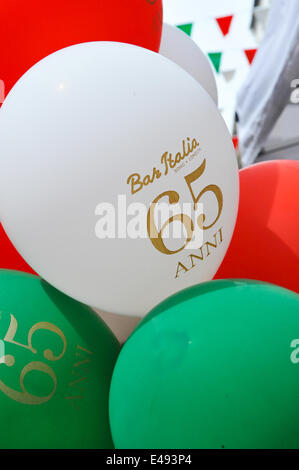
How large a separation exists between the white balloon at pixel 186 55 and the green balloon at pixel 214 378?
2.69 feet

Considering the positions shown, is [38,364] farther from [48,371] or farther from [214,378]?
[214,378]

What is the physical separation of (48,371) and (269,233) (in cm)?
56

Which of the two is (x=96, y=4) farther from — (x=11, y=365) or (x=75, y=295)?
(x=11, y=365)

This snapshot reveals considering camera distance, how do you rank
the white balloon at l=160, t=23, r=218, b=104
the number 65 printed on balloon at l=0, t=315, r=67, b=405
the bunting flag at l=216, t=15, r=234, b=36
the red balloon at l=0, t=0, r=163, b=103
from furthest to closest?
the bunting flag at l=216, t=15, r=234, b=36, the white balloon at l=160, t=23, r=218, b=104, the red balloon at l=0, t=0, r=163, b=103, the number 65 printed on balloon at l=0, t=315, r=67, b=405

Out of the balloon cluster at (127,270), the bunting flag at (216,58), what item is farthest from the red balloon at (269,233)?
the bunting flag at (216,58)

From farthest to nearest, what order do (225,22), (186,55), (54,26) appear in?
(225,22) < (186,55) < (54,26)

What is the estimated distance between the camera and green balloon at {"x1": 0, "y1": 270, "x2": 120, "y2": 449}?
728 millimetres

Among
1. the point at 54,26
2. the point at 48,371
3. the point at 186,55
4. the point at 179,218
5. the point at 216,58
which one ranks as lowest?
the point at 48,371

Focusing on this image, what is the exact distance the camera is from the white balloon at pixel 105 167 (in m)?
0.67

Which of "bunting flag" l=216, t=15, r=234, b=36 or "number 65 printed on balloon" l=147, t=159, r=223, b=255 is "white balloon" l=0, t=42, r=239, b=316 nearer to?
"number 65 printed on balloon" l=147, t=159, r=223, b=255

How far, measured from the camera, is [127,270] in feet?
2.36

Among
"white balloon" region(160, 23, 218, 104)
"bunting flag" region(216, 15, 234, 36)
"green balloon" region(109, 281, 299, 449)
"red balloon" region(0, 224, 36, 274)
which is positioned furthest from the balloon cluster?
"bunting flag" region(216, 15, 234, 36)

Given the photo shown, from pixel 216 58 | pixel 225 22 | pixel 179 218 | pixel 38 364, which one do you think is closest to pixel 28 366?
pixel 38 364

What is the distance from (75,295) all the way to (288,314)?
0.37 meters
